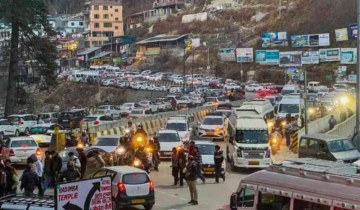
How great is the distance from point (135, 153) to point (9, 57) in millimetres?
34244

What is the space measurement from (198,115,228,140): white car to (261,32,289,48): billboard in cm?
6709

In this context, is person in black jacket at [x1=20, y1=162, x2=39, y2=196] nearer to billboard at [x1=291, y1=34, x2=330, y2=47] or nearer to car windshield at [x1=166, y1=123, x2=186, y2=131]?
car windshield at [x1=166, y1=123, x2=186, y2=131]

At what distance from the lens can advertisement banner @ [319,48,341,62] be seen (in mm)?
92375

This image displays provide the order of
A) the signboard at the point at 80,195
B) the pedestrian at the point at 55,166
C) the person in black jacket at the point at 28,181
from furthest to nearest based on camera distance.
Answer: the pedestrian at the point at 55,166
the person in black jacket at the point at 28,181
the signboard at the point at 80,195

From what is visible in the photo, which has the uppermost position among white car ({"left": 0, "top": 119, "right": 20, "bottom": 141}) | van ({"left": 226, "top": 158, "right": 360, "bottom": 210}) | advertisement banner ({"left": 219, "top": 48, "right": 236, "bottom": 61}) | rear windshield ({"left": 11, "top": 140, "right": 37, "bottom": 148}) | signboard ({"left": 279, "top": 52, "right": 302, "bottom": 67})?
advertisement banner ({"left": 219, "top": 48, "right": 236, "bottom": 61})

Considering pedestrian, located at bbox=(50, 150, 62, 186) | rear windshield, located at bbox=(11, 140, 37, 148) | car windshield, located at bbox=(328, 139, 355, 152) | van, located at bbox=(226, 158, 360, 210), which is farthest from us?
rear windshield, located at bbox=(11, 140, 37, 148)

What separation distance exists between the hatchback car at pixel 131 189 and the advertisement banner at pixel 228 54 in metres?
90.9

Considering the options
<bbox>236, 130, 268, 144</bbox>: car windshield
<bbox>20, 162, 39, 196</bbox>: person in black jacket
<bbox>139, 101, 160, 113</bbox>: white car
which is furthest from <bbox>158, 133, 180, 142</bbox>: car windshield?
<bbox>139, 101, 160, 113</bbox>: white car

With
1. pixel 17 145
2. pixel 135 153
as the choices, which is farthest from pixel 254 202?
pixel 17 145

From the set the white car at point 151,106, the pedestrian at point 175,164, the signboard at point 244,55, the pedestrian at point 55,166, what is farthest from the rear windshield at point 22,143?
the signboard at point 244,55

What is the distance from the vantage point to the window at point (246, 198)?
11.5 m

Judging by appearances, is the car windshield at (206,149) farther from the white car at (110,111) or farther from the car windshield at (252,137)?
the white car at (110,111)

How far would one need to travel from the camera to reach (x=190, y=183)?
1861 centimetres

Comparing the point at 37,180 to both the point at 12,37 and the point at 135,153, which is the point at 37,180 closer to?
the point at 135,153
